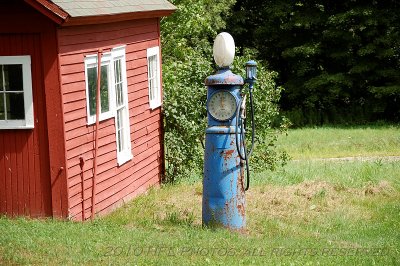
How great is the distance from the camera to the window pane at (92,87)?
12.5m

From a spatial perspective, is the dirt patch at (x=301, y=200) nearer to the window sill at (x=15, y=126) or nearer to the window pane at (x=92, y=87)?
the window pane at (x=92, y=87)

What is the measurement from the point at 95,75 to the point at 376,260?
17.1ft

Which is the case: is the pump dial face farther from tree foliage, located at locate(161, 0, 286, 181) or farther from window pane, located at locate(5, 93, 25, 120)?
tree foliage, located at locate(161, 0, 286, 181)

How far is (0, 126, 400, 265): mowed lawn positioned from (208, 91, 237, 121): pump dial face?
1.59 metres

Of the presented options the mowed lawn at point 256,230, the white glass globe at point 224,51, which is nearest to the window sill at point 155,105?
the mowed lawn at point 256,230

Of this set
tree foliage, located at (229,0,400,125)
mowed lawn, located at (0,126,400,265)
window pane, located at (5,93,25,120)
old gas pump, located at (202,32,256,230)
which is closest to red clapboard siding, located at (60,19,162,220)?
mowed lawn, located at (0,126,400,265)

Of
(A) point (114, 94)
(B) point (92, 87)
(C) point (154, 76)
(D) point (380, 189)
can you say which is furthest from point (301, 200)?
(B) point (92, 87)

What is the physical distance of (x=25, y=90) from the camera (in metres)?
11.6

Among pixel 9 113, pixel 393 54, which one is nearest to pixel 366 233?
pixel 9 113

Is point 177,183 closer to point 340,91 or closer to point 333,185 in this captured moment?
point 333,185

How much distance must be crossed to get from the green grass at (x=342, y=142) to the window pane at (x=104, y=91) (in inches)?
483

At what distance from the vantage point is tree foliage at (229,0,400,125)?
32.8m

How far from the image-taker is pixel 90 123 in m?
12.4

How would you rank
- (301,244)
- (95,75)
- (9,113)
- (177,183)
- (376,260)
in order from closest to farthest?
(376,260) → (301,244) → (9,113) → (95,75) → (177,183)
